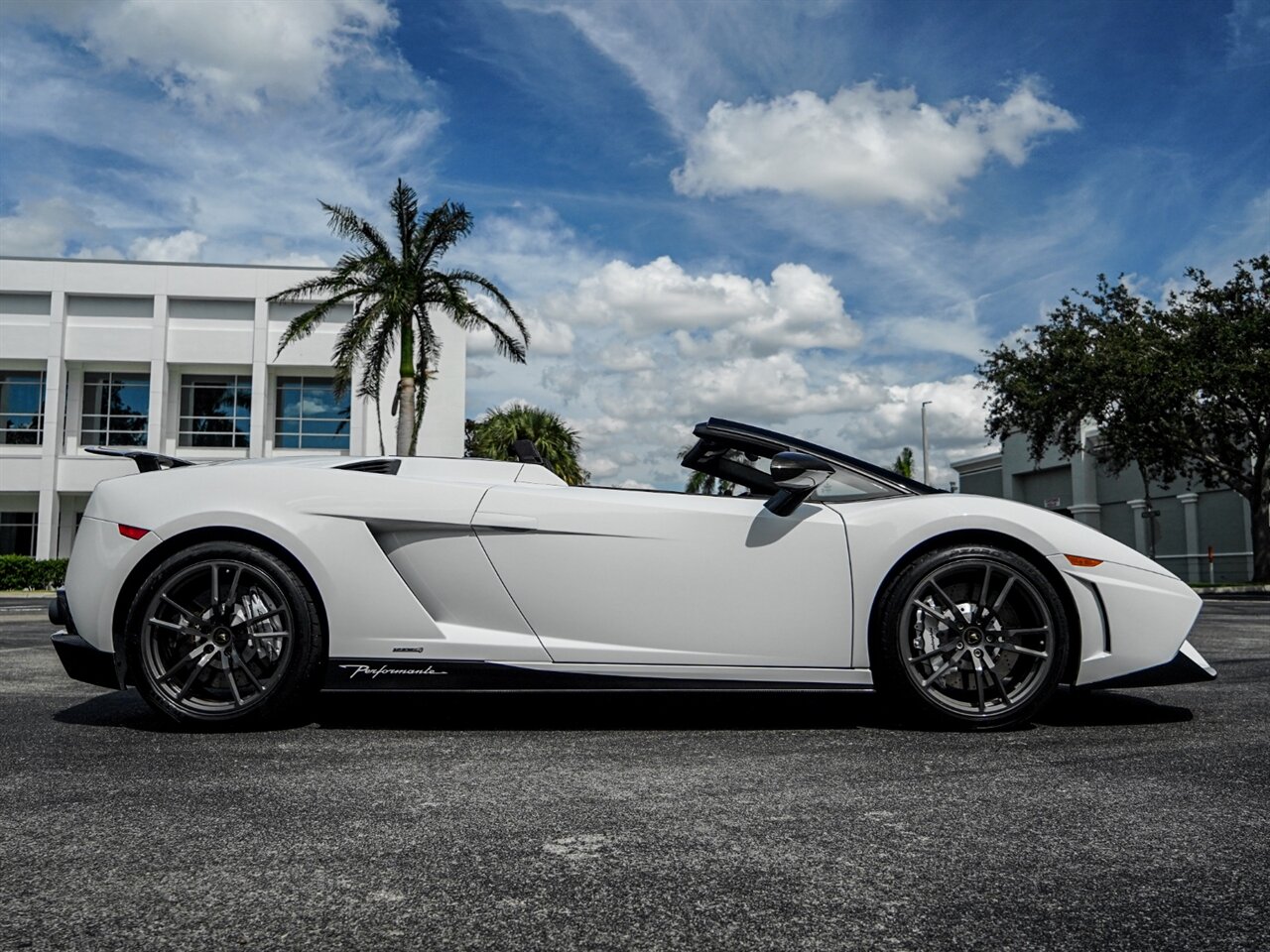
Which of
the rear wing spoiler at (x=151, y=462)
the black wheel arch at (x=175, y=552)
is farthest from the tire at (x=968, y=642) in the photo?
the rear wing spoiler at (x=151, y=462)

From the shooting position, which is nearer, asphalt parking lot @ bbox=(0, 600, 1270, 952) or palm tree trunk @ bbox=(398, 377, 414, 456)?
asphalt parking lot @ bbox=(0, 600, 1270, 952)

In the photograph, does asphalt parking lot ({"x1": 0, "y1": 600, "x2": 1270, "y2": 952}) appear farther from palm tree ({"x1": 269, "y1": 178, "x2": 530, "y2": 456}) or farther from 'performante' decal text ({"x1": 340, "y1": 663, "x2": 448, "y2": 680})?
palm tree ({"x1": 269, "y1": 178, "x2": 530, "y2": 456})

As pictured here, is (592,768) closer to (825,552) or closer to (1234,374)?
(825,552)

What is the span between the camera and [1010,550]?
3828 mm

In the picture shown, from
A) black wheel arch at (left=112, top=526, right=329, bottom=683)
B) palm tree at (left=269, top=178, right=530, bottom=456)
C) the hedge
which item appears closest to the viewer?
black wheel arch at (left=112, top=526, right=329, bottom=683)

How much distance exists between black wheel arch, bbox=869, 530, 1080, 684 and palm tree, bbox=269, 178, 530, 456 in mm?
20660

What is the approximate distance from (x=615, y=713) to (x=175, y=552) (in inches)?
71.4

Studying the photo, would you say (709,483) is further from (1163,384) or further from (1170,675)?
(1163,384)

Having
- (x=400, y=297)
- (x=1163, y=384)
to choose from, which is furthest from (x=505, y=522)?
(x=1163, y=384)

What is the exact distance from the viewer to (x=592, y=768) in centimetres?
311

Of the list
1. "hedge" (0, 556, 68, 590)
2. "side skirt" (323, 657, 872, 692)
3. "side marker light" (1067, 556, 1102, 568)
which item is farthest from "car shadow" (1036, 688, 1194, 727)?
"hedge" (0, 556, 68, 590)

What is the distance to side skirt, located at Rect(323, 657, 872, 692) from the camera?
3.72 metres

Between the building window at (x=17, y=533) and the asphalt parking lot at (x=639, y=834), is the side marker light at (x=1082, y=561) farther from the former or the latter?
the building window at (x=17, y=533)

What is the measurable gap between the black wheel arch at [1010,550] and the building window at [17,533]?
127 feet
